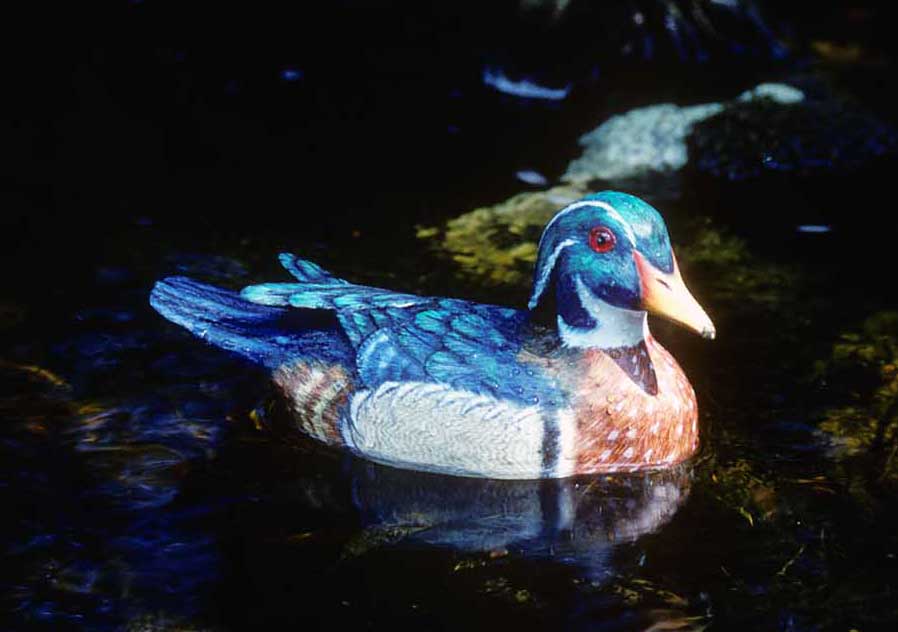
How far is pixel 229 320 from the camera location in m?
6.08

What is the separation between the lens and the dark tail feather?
5.98 m

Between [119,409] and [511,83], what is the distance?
19.5ft

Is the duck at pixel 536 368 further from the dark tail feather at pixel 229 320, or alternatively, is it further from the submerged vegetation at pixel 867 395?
the submerged vegetation at pixel 867 395

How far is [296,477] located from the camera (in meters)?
5.64

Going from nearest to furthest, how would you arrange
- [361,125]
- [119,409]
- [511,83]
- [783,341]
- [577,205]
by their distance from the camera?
[577,205]
[119,409]
[783,341]
[361,125]
[511,83]

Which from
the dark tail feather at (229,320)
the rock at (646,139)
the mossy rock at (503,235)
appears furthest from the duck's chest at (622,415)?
the rock at (646,139)

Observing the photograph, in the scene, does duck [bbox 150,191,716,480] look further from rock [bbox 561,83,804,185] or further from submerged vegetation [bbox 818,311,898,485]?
rock [bbox 561,83,804,185]

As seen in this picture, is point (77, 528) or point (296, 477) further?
point (296, 477)

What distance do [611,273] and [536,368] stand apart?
20.0 inches

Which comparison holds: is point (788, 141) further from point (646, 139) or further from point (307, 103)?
point (307, 103)

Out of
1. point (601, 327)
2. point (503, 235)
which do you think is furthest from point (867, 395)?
point (503, 235)

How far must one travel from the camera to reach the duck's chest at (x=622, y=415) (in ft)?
18.2

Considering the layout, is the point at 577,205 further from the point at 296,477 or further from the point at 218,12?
the point at 218,12

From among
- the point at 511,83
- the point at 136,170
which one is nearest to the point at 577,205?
the point at 136,170
